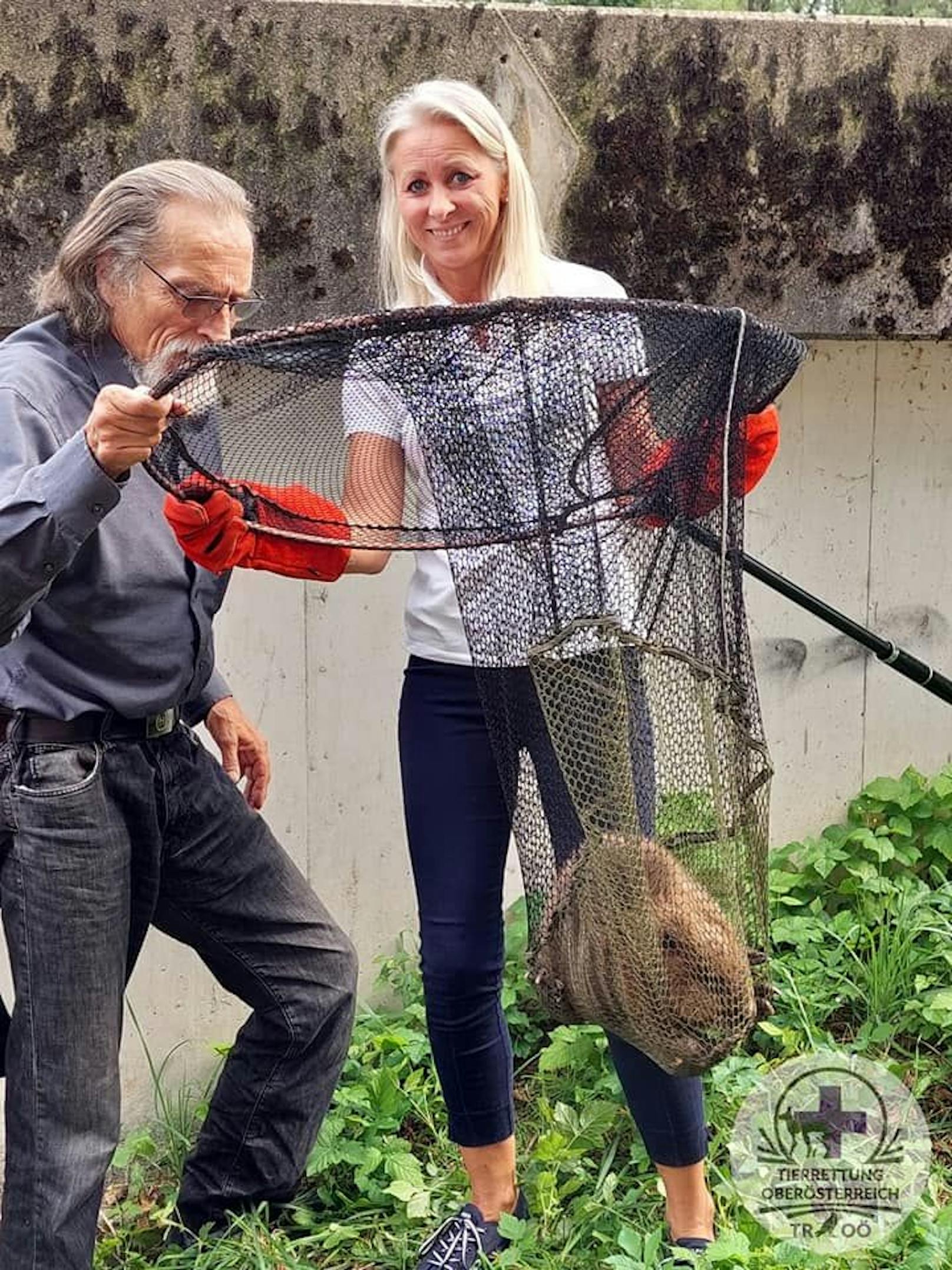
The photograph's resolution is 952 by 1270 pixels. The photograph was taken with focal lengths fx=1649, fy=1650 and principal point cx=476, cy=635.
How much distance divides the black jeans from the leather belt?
19mm

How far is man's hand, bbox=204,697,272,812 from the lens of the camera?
129 inches

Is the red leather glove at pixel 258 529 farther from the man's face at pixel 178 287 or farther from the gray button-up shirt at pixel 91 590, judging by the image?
the man's face at pixel 178 287

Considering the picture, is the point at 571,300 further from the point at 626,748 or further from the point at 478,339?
the point at 626,748

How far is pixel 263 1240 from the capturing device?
11.3 feet

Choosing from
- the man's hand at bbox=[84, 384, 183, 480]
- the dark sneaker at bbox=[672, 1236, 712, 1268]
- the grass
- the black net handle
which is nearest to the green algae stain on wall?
the black net handle

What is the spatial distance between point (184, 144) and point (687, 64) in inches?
47.0

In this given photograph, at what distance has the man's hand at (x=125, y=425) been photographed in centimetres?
235

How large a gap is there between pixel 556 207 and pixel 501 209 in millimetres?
894

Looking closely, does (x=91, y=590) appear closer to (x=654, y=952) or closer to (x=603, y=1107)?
(x=654, y=952)

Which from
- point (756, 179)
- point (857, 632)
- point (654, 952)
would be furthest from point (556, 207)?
point (654, 952)

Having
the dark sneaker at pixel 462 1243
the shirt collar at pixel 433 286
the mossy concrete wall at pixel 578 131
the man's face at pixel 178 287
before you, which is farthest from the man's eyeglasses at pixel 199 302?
the dark sneaker at pixel 462 1243

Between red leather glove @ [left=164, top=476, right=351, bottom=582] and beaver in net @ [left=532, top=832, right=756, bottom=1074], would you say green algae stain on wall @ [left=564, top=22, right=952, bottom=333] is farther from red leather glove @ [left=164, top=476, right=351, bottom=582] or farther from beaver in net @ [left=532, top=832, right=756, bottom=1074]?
beaver in net @ [left=532, top=832, right=756, bottom=1074]
